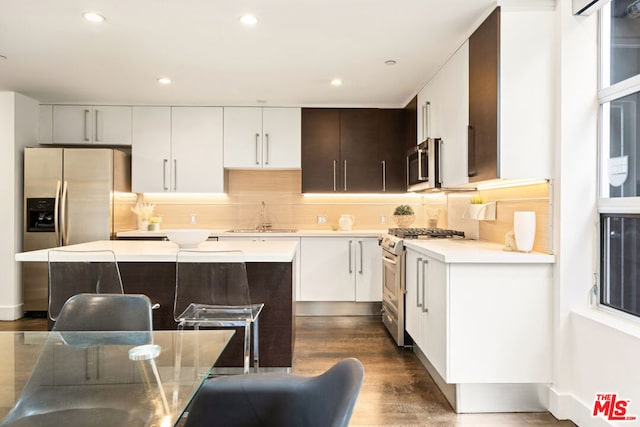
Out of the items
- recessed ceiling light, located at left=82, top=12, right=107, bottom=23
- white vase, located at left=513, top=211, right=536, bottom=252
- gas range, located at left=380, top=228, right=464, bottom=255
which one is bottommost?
gas range, located at left=380, top=228, right=464, bottom=255

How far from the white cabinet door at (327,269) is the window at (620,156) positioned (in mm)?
2585

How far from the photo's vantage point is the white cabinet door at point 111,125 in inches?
182

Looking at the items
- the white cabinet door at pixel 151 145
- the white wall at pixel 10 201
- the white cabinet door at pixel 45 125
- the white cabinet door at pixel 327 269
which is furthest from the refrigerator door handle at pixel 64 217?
the white cabinet door at pixel 327 269

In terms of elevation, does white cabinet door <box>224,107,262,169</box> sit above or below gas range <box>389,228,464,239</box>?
above

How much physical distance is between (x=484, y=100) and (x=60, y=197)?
13.6ft

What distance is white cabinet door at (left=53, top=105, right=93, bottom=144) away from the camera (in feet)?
15.1

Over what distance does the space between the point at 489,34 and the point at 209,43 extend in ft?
6.36

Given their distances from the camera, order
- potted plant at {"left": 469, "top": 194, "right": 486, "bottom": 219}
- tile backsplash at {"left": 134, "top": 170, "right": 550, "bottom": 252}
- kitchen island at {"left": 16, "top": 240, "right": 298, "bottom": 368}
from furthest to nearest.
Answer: tile backsplash at {"left": 134, "top": 170, "right": 550, "bottom": 252} → potted plant at {"left": 469, "top": 194, "right": 486, "bottom": 219} → kitchen island at {"left": 16, "top": 240, "right": 298, "bottom": 368}

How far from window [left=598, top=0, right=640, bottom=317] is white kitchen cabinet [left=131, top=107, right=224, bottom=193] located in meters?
3.68

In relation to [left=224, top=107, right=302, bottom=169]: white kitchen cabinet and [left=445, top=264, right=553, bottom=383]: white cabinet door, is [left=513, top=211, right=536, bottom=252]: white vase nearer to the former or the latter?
[left=445, top=264, right=553, bottom=383]: white cabinet door

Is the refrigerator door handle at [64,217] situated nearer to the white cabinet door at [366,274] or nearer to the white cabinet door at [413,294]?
the white cabinet door at [366,274]

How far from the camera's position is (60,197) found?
4.20m

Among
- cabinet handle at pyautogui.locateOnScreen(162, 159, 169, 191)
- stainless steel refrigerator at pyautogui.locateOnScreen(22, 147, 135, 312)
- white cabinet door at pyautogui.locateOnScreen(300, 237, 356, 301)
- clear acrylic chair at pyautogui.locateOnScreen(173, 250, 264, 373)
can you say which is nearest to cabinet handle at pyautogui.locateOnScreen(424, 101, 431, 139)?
white cabinet door at pyautogui.locateOnScreen(300, 237, 356, 301)

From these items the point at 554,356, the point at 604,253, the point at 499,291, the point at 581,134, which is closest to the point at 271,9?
the point at 581,134
